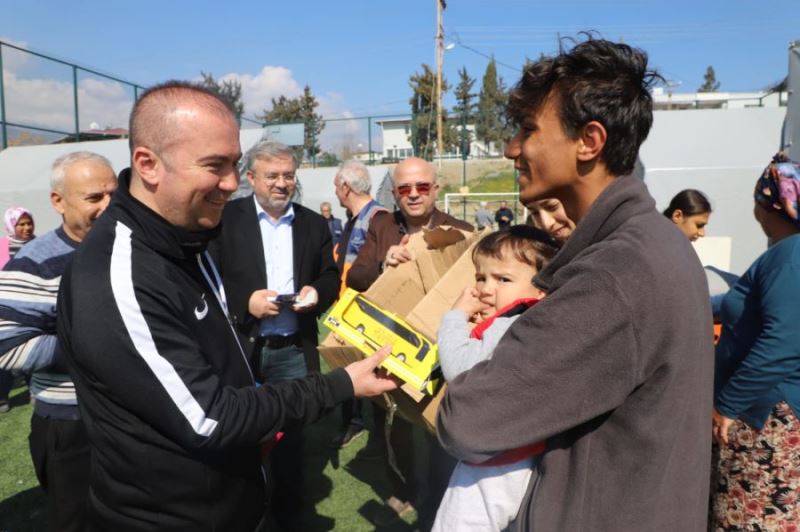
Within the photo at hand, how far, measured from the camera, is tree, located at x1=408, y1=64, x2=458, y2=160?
91.2ft

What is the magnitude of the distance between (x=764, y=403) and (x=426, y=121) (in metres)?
28.4

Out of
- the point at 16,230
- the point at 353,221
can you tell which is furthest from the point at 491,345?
the point at 16,230

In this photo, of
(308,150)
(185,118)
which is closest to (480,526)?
(185,118)

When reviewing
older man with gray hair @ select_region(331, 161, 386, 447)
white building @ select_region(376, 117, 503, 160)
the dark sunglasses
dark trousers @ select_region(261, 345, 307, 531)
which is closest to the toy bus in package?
the dark sunglasses

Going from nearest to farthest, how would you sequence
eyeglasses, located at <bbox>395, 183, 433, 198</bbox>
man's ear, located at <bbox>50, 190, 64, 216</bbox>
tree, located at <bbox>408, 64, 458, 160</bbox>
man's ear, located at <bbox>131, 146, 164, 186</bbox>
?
man's ear, located at <bbox>131, 146, 164, 186</bbox> → man's ear, located at <bbox>50, 190, 64, 216</bbox> → eyeglasses, located at <bbox>395, 183, 433, 198</bbox> → tree, located at <bbox>408, 64, 458, 160</bbox>

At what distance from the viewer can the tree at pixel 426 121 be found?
27805mm

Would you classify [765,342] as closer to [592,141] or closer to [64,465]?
[592,141]

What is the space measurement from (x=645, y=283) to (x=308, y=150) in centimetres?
2326

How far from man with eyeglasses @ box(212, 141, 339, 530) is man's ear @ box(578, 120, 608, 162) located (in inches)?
85.2

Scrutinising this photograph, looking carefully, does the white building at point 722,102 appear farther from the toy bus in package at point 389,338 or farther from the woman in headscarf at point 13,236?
the woman in headscarf at point 13,236

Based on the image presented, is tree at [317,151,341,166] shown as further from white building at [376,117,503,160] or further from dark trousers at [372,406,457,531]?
dark trousers at [372,406,457,531]

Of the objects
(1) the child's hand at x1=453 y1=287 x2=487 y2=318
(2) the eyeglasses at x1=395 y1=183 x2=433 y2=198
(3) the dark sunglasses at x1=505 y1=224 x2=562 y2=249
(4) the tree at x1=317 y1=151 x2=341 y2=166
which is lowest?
(1) the child's hand at x1=453 y1=287 x2=487 y2=318

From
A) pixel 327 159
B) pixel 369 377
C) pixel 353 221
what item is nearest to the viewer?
pixel 369 377

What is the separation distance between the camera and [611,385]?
3.45 ft
